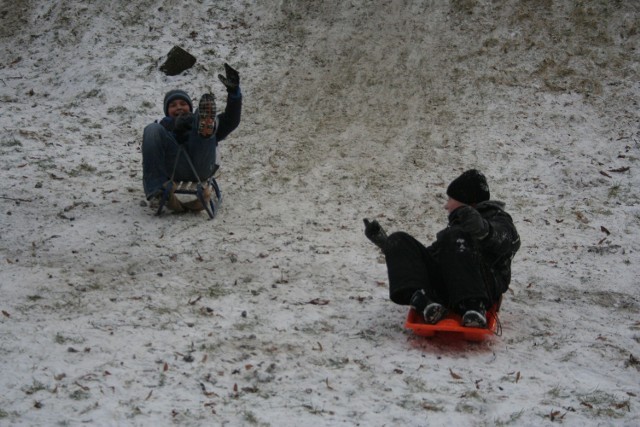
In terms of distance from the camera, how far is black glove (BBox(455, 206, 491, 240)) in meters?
4.95

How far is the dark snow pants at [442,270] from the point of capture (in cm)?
510

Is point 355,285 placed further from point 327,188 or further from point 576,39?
point 576,39

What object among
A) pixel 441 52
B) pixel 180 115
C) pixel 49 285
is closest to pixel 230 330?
pixel 49 285

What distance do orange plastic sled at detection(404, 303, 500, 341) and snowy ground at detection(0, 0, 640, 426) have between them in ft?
0.34

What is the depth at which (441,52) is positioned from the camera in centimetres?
1142

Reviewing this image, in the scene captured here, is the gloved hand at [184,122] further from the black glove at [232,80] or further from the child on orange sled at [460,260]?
the child on orange sled at [460,260]

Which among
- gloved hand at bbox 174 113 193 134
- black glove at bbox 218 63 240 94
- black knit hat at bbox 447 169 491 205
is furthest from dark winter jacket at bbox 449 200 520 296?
gloved hand at bbox 174 113 193 134

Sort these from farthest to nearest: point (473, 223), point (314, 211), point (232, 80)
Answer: point (314, 211) < point (232, 80) < point (473, 223)

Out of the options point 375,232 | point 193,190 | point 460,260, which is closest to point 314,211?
point 193,190

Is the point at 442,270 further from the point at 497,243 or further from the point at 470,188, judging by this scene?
the point at 470,188

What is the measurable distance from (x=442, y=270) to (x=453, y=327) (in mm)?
475

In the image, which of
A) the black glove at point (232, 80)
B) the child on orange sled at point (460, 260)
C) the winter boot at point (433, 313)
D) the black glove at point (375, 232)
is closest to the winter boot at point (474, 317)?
the child on orange sled at point (460, 260)

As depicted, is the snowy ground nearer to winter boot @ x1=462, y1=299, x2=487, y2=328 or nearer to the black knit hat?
winter boot @ x1=462, y1=299, x2=487, y2=328

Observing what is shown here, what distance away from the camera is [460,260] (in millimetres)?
5133
